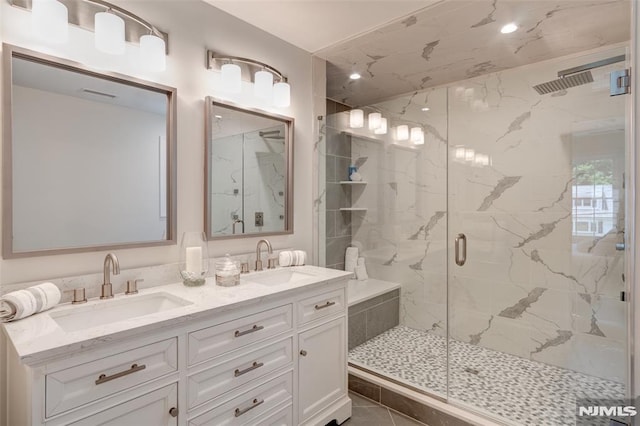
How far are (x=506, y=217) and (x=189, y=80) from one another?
2615 millimetres

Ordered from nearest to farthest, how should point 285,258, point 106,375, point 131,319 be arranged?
point 106,375 → point 131,319 → point 285,258

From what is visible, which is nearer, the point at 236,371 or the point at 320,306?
the point at 236,371

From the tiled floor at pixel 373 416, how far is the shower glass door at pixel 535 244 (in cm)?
35

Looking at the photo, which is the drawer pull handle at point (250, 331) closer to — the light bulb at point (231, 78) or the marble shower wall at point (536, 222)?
the light bulb at point (231, 78)

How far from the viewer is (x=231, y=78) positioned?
1957 mm

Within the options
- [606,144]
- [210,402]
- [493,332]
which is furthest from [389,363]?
[606,144]

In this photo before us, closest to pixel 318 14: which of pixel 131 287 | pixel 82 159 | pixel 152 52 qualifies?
pixel 152 52

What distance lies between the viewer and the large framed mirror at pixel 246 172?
1.93 metres

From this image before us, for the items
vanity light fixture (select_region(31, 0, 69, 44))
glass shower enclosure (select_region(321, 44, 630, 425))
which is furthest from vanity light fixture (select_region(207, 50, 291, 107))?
glass shower enclosure (select_region(321, 44, 630, 425))

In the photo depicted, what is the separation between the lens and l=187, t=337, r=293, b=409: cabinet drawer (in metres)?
1.27

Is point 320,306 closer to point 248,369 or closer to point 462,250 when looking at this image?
point 248,369

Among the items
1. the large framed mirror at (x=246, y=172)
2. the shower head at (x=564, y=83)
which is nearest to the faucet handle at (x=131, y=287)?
the large framed mirror at (x=246, y=172)

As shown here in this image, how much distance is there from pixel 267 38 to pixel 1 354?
7.23 ft

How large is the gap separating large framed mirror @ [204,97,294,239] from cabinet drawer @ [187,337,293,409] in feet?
2.48
